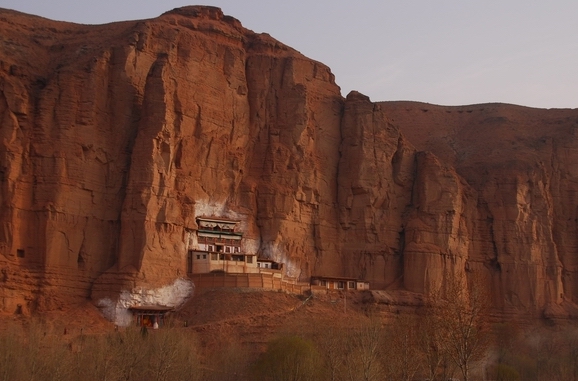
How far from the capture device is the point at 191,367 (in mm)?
64500

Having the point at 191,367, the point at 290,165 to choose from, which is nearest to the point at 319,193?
the point at 290,165

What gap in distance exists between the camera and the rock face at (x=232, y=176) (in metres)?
78.2

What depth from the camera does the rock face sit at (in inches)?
3081

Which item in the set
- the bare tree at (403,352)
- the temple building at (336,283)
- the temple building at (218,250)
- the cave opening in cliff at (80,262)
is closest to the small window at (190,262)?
the temple building at (218,250)

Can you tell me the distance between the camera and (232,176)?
290 ft

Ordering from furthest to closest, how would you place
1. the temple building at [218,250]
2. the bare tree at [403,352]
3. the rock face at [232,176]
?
the temple building at [218,250]
the rock face at [232,176]
the bare tree at [403,352]

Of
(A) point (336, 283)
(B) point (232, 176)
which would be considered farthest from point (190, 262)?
(A) point (336, 283)

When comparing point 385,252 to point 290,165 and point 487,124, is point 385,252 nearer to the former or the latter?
point 290,165

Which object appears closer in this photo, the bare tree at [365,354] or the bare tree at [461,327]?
the bare tree at [461,327]

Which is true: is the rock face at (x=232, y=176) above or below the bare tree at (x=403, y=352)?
above

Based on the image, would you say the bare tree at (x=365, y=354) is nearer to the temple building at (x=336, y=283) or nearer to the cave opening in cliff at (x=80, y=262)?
the temple building at (x=336, y=283)

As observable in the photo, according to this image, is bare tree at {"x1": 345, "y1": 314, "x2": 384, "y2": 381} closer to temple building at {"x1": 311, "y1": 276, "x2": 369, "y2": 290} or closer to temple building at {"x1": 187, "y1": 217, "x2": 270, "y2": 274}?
temple building at {"x1": 187, "y1": 217, "x2": 270, "y2": 274}

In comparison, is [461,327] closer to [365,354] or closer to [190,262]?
[365,354]

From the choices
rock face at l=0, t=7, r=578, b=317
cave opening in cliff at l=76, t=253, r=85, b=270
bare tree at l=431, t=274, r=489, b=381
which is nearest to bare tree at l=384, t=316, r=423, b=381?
bare tree at l=431, t=274, r=489, b=381
